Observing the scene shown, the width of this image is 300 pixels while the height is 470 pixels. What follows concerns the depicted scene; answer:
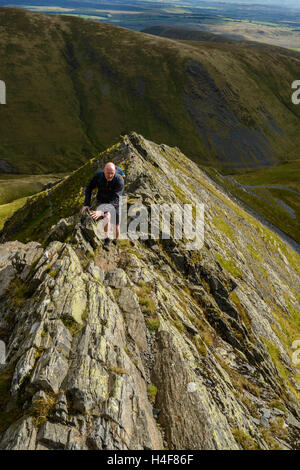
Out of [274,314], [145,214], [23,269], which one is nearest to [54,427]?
[23,269]

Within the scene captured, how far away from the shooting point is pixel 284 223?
363 ft

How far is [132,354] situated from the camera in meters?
15.1

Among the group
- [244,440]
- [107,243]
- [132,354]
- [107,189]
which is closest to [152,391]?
[132,354]

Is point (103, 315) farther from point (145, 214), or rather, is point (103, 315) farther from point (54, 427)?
point (145, 214)

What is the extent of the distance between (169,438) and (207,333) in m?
11.1

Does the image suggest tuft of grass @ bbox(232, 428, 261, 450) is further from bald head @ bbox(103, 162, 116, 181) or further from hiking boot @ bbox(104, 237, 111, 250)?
bald head @ bbox(103, 162, 116, 181)

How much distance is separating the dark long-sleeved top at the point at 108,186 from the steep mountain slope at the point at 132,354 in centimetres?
252

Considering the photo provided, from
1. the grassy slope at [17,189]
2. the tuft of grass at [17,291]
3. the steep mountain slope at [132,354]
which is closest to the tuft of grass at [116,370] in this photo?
the steep mountain slope at [132,354]

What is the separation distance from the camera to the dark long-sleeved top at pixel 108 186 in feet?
63.5


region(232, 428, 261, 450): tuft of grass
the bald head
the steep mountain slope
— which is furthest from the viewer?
the bald head

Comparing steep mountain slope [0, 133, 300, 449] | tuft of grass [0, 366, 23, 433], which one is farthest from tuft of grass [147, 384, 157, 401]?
tuft of grass [0, 366, 23, 433]

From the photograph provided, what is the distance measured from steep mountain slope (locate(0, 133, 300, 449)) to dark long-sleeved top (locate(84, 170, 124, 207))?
8.27ft

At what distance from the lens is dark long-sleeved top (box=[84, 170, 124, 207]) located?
63.5ft

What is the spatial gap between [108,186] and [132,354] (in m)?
10.7
